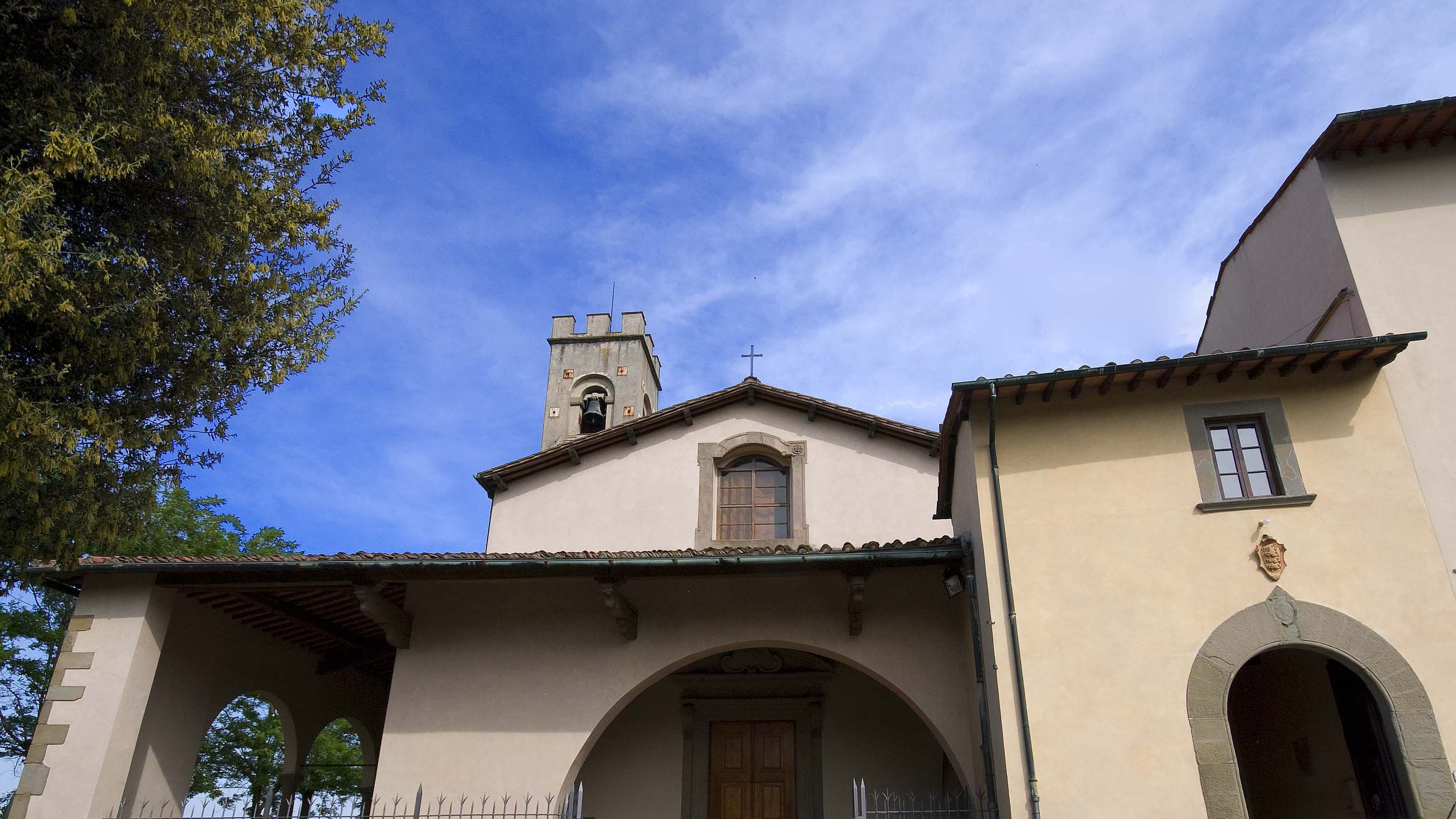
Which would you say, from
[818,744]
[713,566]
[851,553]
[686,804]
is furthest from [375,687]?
[851,553]

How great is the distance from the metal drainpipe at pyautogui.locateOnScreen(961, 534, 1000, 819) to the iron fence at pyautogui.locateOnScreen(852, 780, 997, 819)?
0.35 feet

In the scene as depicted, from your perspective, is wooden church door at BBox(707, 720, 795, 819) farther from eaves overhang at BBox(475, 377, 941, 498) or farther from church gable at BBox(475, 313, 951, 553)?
eaves overhang at BBox(475, 377, 941, 498)

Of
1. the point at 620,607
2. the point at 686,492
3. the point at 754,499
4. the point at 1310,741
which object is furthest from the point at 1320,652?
the point at 686,492

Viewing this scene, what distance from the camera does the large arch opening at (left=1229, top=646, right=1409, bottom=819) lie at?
25.7 ft

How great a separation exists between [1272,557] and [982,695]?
2.61 m

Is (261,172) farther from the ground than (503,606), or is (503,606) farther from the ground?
(261,172)

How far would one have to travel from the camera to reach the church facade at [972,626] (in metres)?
7.52

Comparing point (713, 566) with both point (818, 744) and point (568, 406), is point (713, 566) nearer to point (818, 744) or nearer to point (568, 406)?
point (818, 744)

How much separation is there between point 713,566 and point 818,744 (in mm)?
3819

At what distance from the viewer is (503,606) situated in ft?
33.8

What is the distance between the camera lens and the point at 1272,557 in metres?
7.74

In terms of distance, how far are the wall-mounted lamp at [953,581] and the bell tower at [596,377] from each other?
1472cm

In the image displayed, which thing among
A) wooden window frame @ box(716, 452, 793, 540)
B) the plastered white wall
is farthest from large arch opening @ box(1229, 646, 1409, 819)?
wooden window frame @ box(716, 452, 793, 540)

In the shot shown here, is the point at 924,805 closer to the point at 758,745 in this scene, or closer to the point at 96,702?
the point at 758,745
